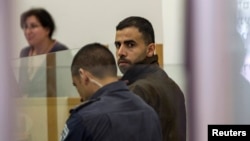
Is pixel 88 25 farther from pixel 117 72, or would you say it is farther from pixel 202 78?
pixel 202 78

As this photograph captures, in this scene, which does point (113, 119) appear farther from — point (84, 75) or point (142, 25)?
point (142, 25)

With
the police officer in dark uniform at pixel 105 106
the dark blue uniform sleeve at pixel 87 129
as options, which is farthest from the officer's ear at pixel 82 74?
the dark blue uniform sleeve at pixel 87 129

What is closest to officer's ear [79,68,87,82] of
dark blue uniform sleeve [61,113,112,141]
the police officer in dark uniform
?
the police officer in dark uniform

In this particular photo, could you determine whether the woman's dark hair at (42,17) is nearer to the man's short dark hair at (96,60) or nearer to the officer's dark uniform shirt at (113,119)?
the man's short dark hair at (96,60)

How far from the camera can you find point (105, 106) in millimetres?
2105

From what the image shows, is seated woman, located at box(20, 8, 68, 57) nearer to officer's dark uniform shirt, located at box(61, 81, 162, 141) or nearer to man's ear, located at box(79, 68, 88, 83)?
man's ear, located at box(79, 68, 88, 83)

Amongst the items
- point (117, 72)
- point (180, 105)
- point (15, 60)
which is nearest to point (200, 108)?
point (180, 105)

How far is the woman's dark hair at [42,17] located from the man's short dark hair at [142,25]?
0.77ft

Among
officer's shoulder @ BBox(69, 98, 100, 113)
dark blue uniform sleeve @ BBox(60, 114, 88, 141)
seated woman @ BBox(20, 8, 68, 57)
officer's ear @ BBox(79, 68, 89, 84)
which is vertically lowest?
dark blue uniform sleeve @ BBox(60, 114, 88, 141)

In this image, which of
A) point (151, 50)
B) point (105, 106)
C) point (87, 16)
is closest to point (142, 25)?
point (151, 50)

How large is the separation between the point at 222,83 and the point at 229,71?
0.16ft

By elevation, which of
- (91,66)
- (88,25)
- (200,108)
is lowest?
(200,108)

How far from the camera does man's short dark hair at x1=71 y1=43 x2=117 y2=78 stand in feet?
7.03

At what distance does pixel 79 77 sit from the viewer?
2160mm
